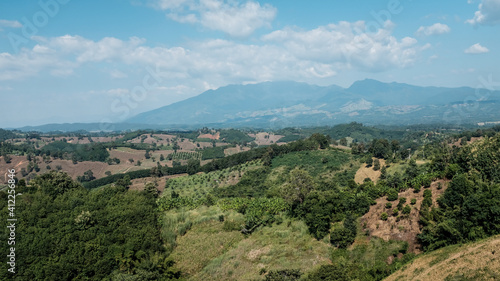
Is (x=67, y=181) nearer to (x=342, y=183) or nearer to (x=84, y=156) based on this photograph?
(x=342, y=183)

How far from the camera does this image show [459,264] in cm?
1989

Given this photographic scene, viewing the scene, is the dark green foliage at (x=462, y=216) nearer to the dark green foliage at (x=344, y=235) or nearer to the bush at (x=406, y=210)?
the bush at (x=406, y=210)

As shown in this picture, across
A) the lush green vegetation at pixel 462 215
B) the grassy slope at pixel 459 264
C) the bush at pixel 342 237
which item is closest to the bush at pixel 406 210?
the lush green vegetation at pixel 462 215

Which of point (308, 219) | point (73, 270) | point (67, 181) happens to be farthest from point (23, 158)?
point (308, 219)

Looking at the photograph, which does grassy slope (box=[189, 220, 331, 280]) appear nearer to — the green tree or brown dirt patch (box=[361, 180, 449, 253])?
brown dirt patch (box=[361, 180, 449, 253])

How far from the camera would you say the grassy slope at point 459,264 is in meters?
18.2

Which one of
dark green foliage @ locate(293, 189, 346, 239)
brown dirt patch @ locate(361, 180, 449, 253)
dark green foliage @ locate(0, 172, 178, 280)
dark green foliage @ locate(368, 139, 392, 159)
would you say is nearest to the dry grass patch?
dark green foliage @ locate(0, 172, 178, 280)

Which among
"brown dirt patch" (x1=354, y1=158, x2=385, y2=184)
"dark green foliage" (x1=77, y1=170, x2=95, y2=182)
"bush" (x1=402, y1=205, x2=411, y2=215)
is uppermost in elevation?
"bush" (x1=402, y1=205, x2=411, y2=215)

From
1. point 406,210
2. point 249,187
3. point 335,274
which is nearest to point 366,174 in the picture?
point 249,187

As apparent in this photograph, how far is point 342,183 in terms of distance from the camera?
70188mm

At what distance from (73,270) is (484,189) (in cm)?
4243

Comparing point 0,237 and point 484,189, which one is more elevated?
point 484,189

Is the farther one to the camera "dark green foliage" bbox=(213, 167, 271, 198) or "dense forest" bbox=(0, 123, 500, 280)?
"dark green foliage" bbox=(213, 167, 271, 198)

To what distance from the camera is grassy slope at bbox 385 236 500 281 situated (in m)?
18.2
